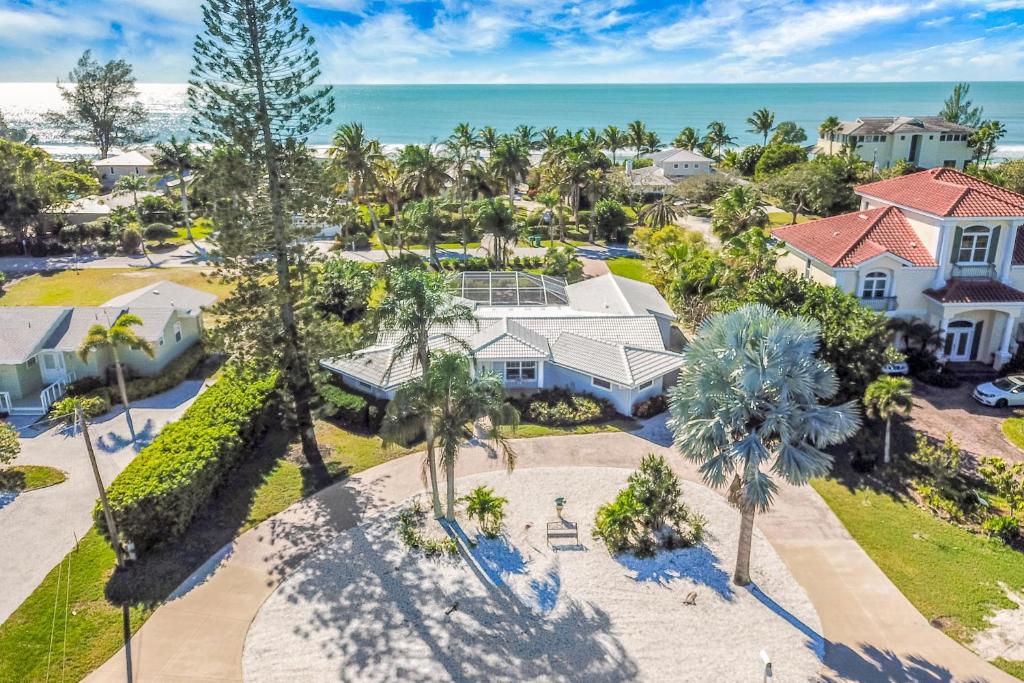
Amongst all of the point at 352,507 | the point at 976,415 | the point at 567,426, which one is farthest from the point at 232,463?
the point at 976,415

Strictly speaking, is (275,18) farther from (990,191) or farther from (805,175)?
(805,175)

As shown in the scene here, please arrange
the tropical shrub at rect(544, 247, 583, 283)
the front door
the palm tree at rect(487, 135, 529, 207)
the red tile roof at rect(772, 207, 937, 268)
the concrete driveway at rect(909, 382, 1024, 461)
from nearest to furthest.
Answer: the concrete driveway at rect(909, 382, 1024, 461) → the red tile roof at rect(772, 207, 937, 268) → the front door → the tropical shrub at rect(544, 247, 583, 283) → the palm tree at rect(487, 135, 529, 207)

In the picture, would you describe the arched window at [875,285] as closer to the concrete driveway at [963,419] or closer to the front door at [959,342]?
the front door at [959,342]

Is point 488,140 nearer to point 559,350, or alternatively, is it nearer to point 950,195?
point 559,350

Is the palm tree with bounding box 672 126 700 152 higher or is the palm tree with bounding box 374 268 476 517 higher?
the palm tree with bounding box 672 126 700 152

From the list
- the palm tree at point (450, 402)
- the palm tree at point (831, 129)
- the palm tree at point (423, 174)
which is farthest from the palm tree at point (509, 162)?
the palm tree at point (831, 129)

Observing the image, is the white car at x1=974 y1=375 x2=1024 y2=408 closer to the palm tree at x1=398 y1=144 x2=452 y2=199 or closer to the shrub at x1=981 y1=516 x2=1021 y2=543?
the shrub at x1=981 y1=516 x2=1021 y2=543

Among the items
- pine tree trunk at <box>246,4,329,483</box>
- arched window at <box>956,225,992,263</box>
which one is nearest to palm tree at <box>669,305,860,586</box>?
pine tree trunk at <box>246,4,329,483</box>
